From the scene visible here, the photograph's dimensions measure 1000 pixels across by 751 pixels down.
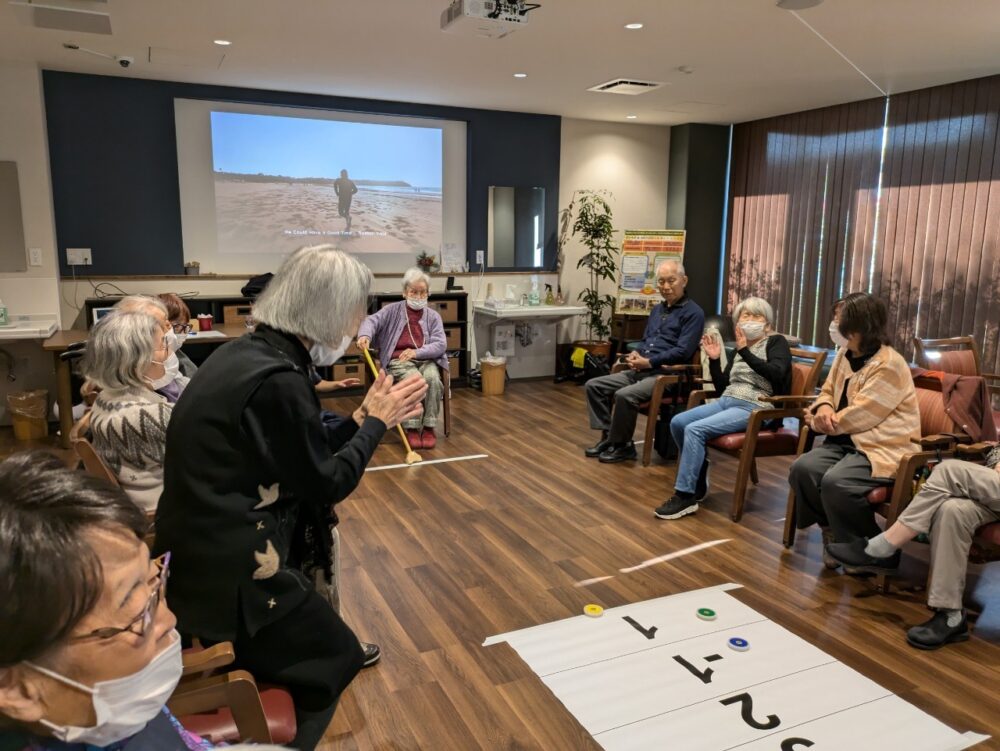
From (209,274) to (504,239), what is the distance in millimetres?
2897

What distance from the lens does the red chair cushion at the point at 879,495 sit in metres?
3.01

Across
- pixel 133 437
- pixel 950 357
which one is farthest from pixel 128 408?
pixel 950 357

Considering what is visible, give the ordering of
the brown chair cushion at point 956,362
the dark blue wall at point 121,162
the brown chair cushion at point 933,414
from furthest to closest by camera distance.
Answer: the dark blue wall at point 121,162
the brown chair cushion at point 956,362
the brown chair cushion at point 933,414

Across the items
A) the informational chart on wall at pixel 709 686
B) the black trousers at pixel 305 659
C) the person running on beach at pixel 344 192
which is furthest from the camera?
the person running on beach at pixel 344 192

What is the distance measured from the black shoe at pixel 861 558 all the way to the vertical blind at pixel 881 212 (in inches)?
140

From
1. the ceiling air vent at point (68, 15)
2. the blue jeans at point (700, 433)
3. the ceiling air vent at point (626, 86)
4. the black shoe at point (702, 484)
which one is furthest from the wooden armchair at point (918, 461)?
the ceiling air vent at point (68, 15)

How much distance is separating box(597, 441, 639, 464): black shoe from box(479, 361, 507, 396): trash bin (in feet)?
7.30

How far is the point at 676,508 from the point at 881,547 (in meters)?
1.17

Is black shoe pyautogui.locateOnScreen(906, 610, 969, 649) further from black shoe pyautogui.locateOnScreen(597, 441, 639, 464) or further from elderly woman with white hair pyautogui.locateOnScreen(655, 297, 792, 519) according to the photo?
black shoe pyautogui.locateOnScreen(597, 441, 639, 464)

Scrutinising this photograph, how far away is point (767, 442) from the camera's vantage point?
384 cm

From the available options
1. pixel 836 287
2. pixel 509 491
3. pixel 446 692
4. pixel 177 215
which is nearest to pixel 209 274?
pixel 177 215

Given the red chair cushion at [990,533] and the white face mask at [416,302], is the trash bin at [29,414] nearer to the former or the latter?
the white face mask at [416,302]

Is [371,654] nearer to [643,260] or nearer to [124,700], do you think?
[124,700]

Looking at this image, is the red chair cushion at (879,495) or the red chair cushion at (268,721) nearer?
the red chair cushion at (268,721)
